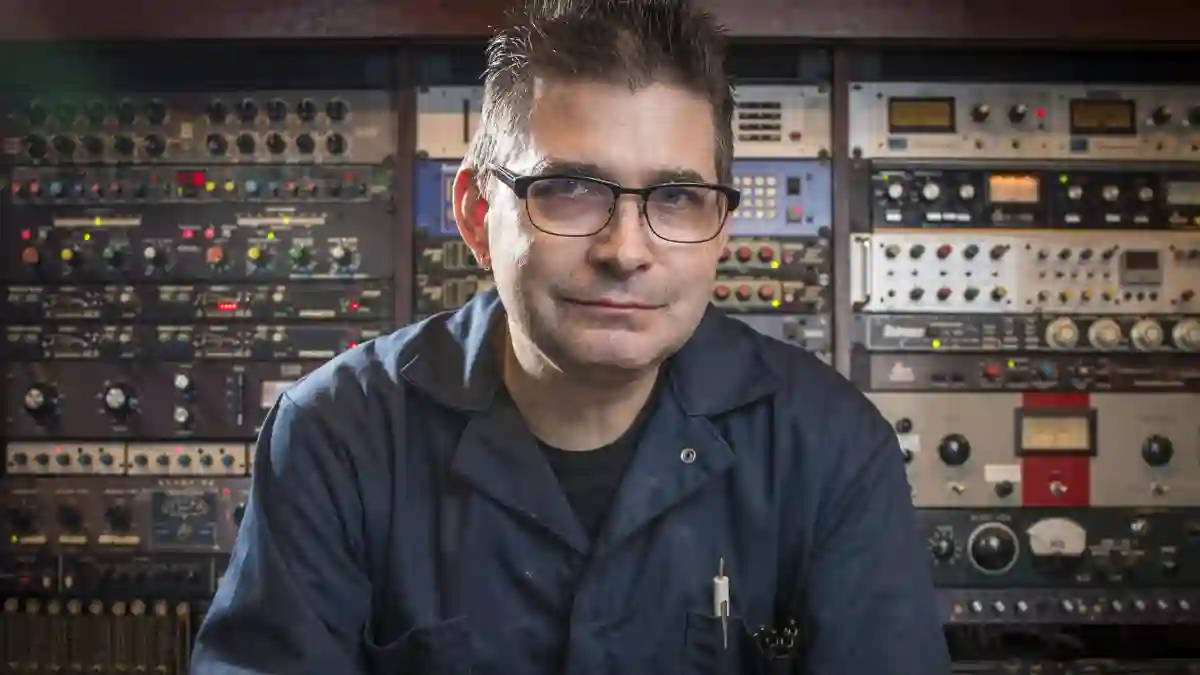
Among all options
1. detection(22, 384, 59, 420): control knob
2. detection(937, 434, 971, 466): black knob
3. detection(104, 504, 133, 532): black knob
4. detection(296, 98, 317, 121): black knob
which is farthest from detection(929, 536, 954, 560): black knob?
detection(22, 384, 59, 420): control knob

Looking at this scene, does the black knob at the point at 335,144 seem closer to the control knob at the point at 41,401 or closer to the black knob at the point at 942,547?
the control knob at the point at 41,401

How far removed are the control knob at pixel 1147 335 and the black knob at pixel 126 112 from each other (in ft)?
8.32

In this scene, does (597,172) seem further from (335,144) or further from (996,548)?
(996,548)

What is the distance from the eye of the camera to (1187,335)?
220cm

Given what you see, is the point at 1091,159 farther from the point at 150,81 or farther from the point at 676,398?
the point at 150,81

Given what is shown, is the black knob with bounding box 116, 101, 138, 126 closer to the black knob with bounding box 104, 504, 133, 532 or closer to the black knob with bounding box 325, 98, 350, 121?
the black knob with bounding box 325, 98, 350, 121

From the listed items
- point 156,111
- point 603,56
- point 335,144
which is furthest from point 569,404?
point 156,111

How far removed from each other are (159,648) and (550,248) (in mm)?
1702

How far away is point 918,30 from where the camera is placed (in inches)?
80.0

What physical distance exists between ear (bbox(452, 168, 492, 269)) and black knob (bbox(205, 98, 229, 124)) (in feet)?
3.93

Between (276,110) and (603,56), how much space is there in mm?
1376

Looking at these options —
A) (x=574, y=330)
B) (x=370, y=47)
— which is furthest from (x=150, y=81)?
(x=574, y=330)

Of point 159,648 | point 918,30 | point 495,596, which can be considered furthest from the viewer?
point 159,648

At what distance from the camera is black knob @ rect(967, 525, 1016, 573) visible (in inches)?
85.0
